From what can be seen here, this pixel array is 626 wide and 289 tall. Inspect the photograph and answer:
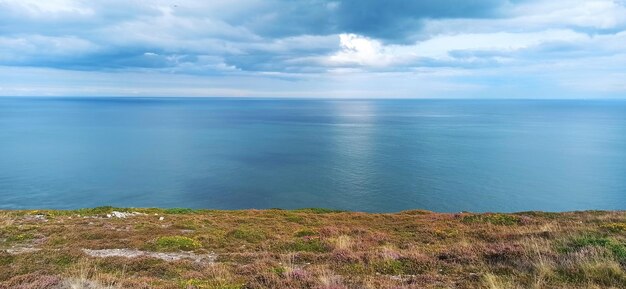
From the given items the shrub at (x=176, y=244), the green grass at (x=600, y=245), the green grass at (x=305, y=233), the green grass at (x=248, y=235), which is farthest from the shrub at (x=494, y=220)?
the shrub at (x=176, y=244)

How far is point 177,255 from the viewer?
1778cm

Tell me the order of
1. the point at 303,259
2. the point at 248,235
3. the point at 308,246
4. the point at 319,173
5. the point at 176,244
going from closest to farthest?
the point at 303,259, the point at 308,246, the point at 176,244, the point at 248,235, the point at 319,173

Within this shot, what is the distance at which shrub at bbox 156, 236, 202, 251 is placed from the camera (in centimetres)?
1916

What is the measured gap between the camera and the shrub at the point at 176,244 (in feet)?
62.8

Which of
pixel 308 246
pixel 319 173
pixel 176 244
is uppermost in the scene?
pixel 308 246

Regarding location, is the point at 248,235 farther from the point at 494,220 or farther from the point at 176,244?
the point at 494,220

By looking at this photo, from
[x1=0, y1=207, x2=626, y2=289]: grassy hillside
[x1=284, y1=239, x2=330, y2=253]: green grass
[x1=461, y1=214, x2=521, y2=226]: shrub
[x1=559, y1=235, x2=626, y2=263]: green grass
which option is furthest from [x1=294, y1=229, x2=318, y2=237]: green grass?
[x1=559, y1=235, x2=626, y2=263]: green grass

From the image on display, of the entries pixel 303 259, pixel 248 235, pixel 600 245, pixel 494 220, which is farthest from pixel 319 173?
pixel 600 245

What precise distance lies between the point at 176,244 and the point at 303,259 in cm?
827

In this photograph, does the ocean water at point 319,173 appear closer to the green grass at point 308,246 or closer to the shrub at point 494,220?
the shrub at point 494,220

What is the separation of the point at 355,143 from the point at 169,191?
6919 cm

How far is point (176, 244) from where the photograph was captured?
775 inches

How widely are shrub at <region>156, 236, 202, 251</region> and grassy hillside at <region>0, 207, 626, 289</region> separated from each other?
0.17ft

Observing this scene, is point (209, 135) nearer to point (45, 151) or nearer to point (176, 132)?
point (176, 132)
